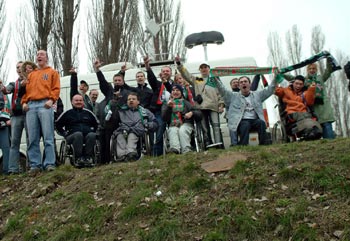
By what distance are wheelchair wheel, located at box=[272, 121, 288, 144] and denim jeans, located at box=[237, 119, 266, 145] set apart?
54 centimetres

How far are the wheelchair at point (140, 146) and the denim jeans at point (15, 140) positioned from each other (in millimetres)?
1711

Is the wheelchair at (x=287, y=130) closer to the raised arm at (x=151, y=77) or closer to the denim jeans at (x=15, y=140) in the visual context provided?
the raised arm at (x=151, y=77)

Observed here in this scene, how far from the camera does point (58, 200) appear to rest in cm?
898

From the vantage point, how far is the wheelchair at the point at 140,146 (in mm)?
10867

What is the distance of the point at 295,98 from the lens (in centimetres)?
1135

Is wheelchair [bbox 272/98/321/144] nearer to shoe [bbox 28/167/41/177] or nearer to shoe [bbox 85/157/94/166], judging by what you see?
shoe [bbox 85/157/94/166]

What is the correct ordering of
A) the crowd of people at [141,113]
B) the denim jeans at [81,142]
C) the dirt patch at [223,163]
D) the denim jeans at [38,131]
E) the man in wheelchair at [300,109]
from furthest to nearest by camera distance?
the man in wheelchair at [300,109]
the denim jeans at [81,142]
the crowd of people at [141,113]
the denim jeans at [38,131]
the dirt patch at [223,163]

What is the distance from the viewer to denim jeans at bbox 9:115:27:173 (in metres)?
11.0

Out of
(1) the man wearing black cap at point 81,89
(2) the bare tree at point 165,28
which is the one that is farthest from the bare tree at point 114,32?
(1) the man wearing black cap at point 81,89

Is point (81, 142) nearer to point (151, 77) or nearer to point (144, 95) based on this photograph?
point (144, 95)

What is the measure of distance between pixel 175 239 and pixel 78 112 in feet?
15.6

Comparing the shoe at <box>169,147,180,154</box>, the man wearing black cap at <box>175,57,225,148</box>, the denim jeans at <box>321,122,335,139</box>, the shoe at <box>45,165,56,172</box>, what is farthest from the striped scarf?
the denim jeans at <box>321,122,335,139</box>

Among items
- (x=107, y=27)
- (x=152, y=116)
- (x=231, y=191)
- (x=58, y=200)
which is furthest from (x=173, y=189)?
(x=107, y=27)

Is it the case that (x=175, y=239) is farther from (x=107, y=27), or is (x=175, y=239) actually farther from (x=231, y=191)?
(x=107, y=27)
